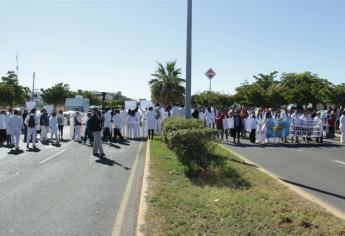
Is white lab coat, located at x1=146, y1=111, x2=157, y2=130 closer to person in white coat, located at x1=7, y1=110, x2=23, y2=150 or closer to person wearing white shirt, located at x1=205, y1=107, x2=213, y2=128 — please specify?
person wearing white shirt, located at x1=205, y1=107, x2=213, y2=128

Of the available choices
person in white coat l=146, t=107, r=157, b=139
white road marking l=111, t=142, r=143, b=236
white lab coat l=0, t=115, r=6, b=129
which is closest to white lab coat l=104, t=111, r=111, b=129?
person in white coat l=146, t=107, r=157, b=139

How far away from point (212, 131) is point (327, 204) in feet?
12.6

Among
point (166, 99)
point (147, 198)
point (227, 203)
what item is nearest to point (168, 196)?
point (147, 198)

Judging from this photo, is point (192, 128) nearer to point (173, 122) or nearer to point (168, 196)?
point (173, 122)

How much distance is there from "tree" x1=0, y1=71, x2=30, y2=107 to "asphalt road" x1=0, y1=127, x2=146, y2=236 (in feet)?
128

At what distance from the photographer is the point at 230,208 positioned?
761 centimetres

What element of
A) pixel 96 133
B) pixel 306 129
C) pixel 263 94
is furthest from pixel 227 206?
pixel 263 94

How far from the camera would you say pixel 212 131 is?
38.5ft

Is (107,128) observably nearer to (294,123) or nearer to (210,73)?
(210,73)

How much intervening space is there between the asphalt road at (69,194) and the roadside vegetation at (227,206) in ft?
1.92

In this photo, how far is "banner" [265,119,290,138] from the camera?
2372cm

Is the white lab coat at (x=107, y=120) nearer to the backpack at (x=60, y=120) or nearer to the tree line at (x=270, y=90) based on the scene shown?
the backpack at (x=60, y=120)

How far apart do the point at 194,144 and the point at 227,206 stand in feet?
13.2

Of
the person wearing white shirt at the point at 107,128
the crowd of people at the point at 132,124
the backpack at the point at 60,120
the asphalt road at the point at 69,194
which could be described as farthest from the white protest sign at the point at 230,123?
the backpack at the point at 60,120
